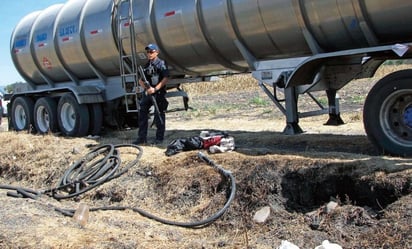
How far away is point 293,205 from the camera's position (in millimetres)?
6500

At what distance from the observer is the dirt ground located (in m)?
5.61

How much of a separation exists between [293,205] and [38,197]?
13.5ft

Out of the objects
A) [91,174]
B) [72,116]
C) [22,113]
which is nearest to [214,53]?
[91,174]

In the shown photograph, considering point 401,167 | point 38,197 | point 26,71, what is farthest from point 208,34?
point 26,71

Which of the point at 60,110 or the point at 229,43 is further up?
the point at 229,43

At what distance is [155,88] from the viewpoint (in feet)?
32.5

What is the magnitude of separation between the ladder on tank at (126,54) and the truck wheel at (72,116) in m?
1.20

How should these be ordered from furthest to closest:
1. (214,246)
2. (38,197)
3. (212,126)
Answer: (212,126) → (38,197) → (214,246)

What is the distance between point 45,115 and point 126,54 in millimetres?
3700

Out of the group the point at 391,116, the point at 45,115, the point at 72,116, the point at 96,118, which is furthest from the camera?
the point at 45,115

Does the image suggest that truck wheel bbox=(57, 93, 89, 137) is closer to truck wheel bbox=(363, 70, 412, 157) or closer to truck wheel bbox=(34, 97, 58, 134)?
truck wheel bbox=(34, 97, 58, 134)

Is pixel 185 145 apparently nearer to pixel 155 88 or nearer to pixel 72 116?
pixel 155 88

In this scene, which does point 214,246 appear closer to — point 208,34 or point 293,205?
point 293,205

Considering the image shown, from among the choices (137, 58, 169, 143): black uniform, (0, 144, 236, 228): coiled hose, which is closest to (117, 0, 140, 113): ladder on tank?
(137, 58, 169, 143): black uniform
